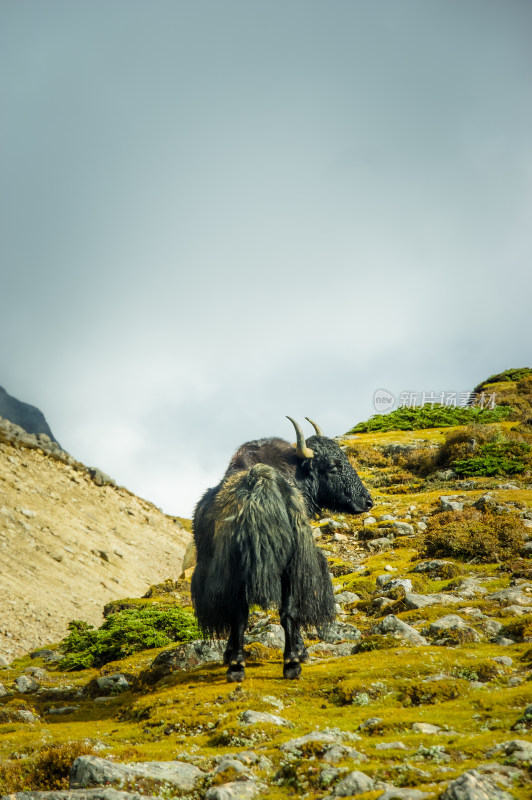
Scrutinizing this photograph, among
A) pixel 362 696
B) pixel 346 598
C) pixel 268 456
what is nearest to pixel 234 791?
pixel 362 696

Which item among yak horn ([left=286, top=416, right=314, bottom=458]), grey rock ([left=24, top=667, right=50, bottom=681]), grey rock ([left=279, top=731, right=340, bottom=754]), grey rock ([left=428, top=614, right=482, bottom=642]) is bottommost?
grey rock ([left=24, top=667, right=50, bottom=681])

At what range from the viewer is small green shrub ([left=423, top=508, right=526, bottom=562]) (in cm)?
1352

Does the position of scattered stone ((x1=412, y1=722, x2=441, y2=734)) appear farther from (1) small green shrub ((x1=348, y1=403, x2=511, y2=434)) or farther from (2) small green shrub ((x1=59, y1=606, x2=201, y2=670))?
(1) small green shrub ((x1=348, y1=403, x2=511, y2=434))

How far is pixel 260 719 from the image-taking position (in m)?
5.93

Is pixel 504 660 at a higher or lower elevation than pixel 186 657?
higher

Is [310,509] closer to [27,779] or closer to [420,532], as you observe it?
[27,779]

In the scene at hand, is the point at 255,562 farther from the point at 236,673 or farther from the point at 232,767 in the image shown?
the point at 232,767

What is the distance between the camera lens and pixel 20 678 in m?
10.1

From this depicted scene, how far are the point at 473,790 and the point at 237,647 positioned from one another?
5008 mm

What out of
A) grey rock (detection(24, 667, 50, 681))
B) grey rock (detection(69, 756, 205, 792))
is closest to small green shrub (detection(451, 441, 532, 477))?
grey rock (detection(24, 667, 50, 681))

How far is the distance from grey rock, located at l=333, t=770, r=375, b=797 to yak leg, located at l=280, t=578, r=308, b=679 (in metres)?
3.71

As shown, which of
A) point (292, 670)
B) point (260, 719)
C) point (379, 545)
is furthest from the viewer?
point (379, 545)

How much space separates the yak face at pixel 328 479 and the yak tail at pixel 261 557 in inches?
69.5

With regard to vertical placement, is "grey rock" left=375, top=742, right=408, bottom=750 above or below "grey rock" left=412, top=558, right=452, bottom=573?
below
